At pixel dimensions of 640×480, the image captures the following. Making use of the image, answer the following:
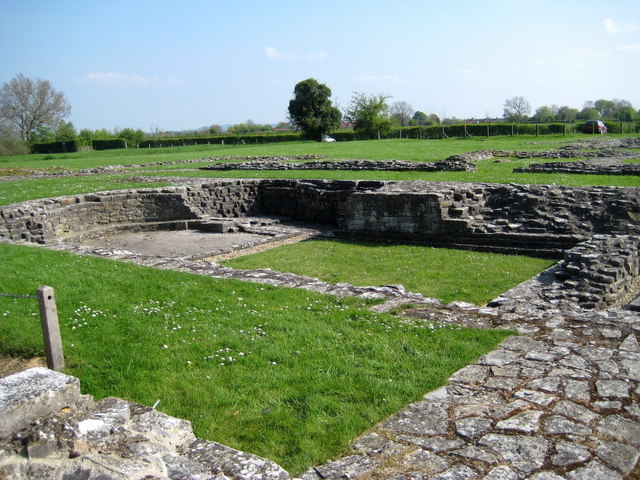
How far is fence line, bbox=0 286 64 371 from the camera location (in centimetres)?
491

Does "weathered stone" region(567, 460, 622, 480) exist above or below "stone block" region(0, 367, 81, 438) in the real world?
below

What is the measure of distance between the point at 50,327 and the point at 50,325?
0.02 meters

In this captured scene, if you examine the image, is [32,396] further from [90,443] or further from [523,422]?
[523,422]

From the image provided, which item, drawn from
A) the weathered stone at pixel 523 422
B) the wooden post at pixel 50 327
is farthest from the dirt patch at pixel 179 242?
the weathered stone at pixel 523 422

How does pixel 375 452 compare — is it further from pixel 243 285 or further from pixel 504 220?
pixel 504 220

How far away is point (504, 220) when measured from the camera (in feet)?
44.8

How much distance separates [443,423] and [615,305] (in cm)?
525

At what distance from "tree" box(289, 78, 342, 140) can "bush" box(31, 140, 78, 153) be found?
22.3 meters

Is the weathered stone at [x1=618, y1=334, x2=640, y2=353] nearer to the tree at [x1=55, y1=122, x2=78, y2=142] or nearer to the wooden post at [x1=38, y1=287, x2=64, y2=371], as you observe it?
the wooden post at [x1=38, y1=287, x2=64, y2=371]

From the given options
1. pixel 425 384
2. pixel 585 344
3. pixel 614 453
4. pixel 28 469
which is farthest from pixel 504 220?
pixel 28 469

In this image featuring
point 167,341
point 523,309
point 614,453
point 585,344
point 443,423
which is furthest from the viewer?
point 523,309

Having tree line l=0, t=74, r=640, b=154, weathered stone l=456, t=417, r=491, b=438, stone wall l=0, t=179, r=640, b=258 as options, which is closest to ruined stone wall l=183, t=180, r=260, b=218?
stone wall l=0, t=179, r=640, b=258

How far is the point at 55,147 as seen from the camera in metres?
55.7

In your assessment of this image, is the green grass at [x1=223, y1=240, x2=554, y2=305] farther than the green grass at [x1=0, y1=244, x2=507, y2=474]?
Yes
